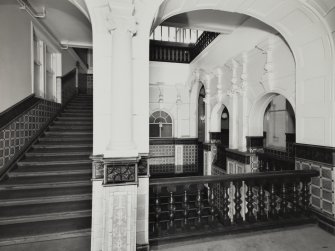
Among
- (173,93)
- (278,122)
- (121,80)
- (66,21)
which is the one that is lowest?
(278,122)

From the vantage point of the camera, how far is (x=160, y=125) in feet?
30.4

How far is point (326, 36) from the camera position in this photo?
2.99 metres

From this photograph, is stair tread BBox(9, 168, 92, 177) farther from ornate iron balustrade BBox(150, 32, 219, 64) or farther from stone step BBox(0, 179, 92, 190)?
ornate iron balustrade BBox(150, 32, 219, 64)

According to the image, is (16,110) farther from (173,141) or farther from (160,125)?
(173,141)

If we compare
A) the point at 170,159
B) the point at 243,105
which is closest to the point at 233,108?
the point at 243,105

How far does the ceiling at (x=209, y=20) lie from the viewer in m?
4.72

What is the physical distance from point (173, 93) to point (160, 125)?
1.59m

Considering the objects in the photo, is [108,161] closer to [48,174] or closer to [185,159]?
[48,174]

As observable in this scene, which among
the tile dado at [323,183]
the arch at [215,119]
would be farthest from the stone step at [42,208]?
the arch at [215,119]

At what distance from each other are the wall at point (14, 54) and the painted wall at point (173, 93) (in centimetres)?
490

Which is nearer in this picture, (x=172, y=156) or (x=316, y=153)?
(x=316, y=153)

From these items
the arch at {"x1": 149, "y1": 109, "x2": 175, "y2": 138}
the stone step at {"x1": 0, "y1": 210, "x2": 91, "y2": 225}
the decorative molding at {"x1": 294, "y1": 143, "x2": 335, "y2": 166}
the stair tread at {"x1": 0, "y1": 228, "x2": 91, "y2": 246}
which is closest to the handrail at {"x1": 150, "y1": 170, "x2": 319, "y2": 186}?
the decorative molding at {"x1": 294, "y1": 143, "x2": 335, "y2": 166}

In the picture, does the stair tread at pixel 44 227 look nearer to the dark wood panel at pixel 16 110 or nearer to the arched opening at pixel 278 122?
the dark wood panel at pixel 16 110

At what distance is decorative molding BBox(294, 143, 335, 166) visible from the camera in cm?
300
